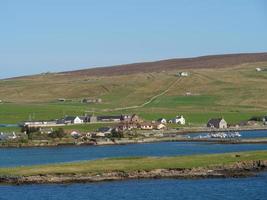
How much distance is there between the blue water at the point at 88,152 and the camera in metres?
61.9

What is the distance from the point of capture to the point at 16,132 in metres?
95.8

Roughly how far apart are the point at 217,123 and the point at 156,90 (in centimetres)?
3710

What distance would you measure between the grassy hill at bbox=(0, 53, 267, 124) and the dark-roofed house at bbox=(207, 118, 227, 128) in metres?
4.97

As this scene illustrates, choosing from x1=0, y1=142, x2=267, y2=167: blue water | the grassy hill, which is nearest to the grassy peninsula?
x1=0, y1=142, x2=267, y2=167: blue water

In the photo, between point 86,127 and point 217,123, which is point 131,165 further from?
point 217,123

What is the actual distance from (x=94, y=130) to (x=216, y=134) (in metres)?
15.6

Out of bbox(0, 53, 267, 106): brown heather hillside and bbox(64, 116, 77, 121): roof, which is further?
bbox(0, 53, 267, 106): brown heather hillside

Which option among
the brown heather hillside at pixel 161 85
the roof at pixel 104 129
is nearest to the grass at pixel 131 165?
the roof at pixel 104 129

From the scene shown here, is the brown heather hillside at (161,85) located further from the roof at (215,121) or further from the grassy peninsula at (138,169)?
the grassy peninsula at (138,169)

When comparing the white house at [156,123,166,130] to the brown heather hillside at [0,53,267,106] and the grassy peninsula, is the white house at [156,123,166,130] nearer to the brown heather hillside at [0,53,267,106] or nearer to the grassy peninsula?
the brown heather hillside at [0,53,267,106]

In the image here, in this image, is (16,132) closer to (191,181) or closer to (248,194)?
(191,181)

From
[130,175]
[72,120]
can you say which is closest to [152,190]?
[130,175]

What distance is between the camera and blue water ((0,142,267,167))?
203 ft

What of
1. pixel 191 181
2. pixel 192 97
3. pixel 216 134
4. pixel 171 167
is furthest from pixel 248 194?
→ pixel 192 97
